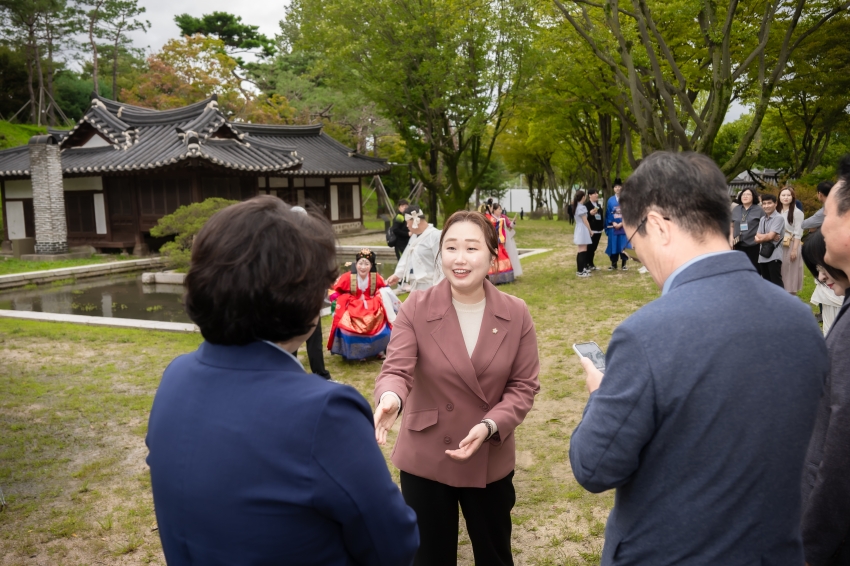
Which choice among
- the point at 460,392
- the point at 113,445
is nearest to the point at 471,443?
the point at 460,392

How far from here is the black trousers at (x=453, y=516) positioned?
8.35 feet

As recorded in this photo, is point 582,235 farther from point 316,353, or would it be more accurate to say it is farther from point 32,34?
point 32,34

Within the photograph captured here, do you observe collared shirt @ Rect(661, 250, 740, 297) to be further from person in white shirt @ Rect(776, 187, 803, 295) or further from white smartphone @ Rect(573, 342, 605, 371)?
person in white shirt @ Rect(776, 187, 803, 295)

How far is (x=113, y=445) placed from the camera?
16.8ft

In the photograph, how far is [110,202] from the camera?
2078 centimetres

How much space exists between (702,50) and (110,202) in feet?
60.3

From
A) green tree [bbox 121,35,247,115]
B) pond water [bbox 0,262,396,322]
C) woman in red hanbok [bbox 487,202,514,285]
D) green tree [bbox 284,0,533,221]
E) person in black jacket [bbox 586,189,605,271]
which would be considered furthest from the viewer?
green tree [bbox 121,35,247,115]

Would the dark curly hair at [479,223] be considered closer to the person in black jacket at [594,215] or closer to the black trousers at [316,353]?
the black trousers at [316,353]

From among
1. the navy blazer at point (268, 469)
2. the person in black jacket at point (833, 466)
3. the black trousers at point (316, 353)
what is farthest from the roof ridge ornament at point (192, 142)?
the person in black jacket at point (833, 466)

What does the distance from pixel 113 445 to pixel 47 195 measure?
1727cm

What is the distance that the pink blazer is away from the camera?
97.6 inches

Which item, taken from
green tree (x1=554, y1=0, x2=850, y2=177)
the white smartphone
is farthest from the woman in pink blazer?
green tree (x1=554, y1=0, x2=850, y2=177)

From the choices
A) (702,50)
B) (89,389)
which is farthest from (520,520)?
(702,50)

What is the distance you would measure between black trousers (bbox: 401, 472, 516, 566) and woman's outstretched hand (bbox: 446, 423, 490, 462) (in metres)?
0.35
